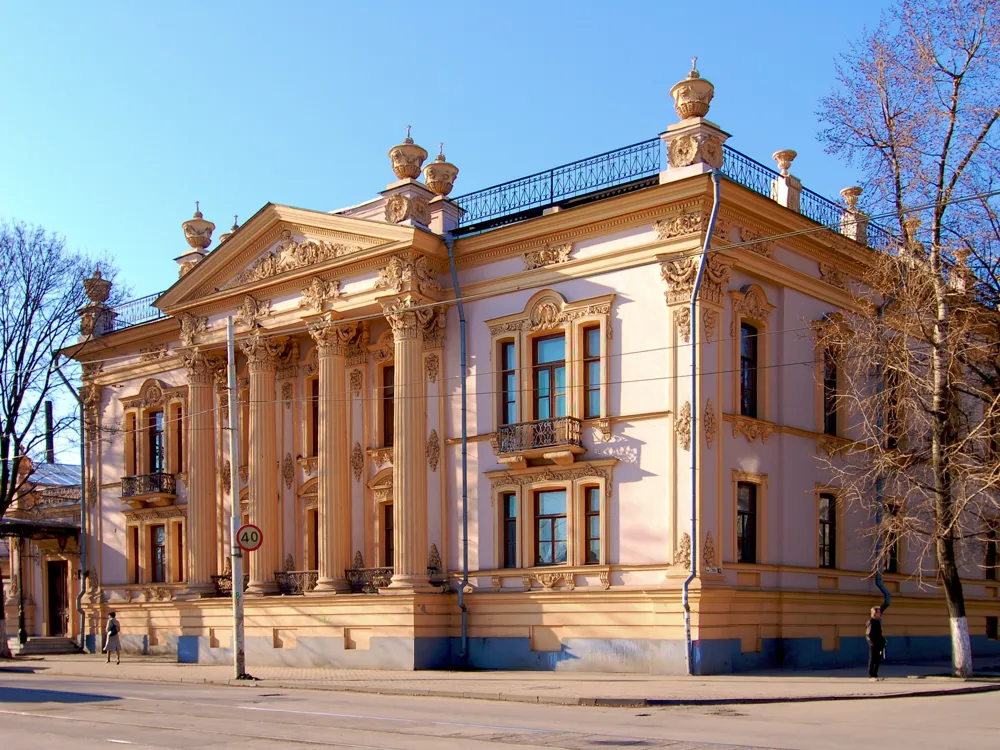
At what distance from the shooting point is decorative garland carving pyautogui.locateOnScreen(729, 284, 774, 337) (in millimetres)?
25141

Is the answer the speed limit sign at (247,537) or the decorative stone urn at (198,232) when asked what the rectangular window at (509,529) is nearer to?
the speed limit sign at (247,537)

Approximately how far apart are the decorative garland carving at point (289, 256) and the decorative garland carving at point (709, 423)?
10.1 meters

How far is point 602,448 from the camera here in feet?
83.8

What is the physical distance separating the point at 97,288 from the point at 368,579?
17210 mm

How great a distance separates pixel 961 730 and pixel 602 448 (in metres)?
12.2

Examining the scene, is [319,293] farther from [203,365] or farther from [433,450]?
[203,365]

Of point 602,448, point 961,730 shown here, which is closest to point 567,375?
point 602,448

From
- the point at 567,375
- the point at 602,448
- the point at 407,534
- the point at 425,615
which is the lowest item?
the point at 425,615

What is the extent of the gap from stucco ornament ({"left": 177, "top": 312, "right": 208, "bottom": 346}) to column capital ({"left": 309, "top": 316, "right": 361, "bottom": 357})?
498 centimetres

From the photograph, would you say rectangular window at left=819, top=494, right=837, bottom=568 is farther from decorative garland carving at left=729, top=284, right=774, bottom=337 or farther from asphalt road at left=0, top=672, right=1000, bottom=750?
asphalt road at left=0, top=672, right=1000, bottom=750

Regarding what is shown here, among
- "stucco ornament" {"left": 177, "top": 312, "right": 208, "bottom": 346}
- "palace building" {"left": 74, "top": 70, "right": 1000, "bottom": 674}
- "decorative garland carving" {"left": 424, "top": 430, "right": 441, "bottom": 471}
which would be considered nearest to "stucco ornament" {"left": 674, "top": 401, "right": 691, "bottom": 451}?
"palace building" {"left": 74, "top": 70, "right": 1000, "bottom": 674}

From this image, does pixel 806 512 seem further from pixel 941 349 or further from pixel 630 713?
pixel 630 713

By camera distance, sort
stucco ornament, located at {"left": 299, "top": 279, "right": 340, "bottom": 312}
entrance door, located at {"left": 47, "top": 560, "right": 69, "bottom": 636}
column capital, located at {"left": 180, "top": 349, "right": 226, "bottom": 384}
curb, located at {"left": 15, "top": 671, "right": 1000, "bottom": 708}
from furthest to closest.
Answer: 1. entrance door, located at {"left": 47, "top": 560, "right": 69, "bottom": 636}
2. column capital, located at {"left": 180, "top": 349, "right": 226, "bottom": 384}
3. stucco ornament, located at {"left": 299, "top": 279, "right": 340, "bottom": 312}
4. curb, located at {"left": 15, "top": 671, "right": 1000, "bottom": 708}

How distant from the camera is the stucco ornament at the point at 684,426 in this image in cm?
2397
